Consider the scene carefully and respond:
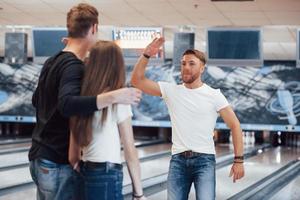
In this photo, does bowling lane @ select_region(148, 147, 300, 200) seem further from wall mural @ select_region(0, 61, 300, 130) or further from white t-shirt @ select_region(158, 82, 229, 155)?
white t-shirt @ select_region(158, 82, 229, 155)

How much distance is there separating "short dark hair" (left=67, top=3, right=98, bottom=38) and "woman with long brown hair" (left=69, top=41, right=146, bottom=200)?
8cm

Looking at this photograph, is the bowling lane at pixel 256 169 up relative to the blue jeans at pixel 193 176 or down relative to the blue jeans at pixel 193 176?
down

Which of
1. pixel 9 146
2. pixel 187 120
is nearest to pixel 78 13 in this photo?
Result: pixel 187 120

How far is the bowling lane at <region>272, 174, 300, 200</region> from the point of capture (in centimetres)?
516

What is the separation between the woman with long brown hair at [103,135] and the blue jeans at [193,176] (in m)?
0.89

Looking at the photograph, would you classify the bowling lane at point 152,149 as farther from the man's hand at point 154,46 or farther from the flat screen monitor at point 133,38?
the man's hand at point 154,46

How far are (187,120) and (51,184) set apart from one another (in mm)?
1116

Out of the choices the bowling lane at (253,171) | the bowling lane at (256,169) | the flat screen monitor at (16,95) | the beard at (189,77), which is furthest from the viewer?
the flat screen monitor at (16,95)

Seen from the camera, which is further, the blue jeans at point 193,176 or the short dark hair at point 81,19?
the blue jeans at point 193,176

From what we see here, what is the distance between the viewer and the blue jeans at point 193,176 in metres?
2.63

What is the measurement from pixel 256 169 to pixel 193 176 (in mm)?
4723

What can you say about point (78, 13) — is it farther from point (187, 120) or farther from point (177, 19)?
point (177, 19)

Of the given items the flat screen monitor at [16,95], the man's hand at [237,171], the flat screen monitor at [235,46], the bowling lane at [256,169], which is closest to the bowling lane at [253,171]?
the bowling lane at [256,169]

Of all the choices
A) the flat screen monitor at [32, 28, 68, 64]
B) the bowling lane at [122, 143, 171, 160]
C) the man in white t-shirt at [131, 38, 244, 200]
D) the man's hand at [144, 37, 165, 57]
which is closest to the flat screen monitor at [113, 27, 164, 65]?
the flat screen monitor at [32, 28, 68, 64]
